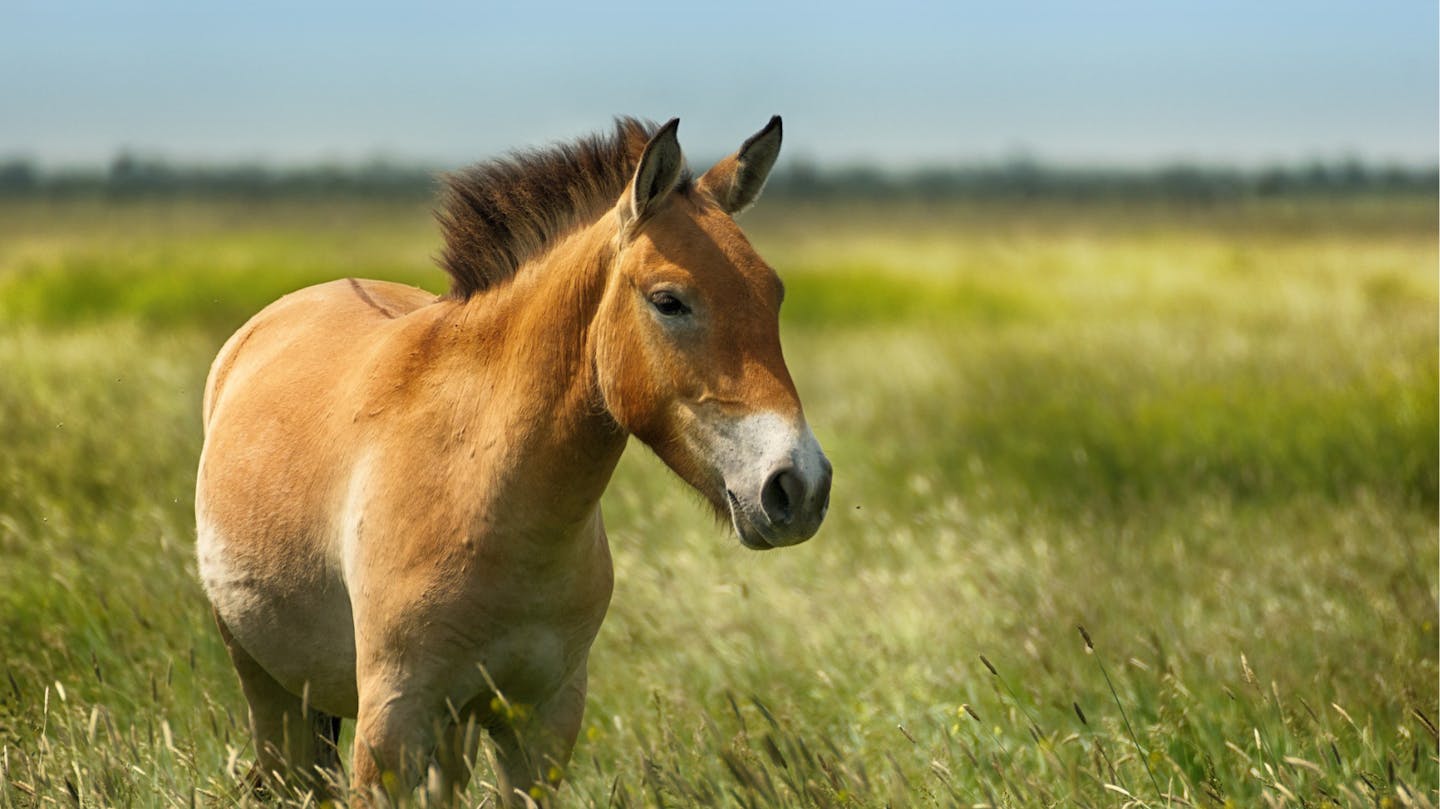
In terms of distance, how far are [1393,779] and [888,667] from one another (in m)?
2.34

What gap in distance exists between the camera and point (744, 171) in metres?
3.38

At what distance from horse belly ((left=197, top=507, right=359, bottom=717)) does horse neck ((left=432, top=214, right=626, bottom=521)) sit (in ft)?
2.15

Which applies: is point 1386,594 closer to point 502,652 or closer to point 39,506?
point 502,652

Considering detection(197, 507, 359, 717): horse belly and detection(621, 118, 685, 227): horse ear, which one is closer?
detection(621, 118, 685, 227): horse ear

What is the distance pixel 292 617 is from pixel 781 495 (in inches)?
61.0

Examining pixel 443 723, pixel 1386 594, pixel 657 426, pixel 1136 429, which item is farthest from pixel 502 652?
pixel 1136 429

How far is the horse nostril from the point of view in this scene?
110 inches

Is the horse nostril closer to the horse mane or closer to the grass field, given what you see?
the grass field

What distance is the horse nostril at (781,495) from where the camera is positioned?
2.79 meters

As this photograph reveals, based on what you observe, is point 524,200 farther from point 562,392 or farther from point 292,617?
point 292,617

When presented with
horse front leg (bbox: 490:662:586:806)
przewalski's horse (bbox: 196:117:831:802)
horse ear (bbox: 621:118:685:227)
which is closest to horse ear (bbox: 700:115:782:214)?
przewalski's horse (bbox: 196:117:831:802)

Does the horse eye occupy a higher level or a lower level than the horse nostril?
higher

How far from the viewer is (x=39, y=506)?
667 centimetres

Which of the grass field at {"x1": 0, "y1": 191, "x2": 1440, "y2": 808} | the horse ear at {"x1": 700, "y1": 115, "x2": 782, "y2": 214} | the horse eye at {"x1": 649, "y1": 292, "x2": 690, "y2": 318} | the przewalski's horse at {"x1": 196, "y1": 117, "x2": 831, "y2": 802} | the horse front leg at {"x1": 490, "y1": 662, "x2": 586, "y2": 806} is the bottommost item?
the grass field at {"x1": 0, "y1": 191, "x2": 1440, "y2": 808}
